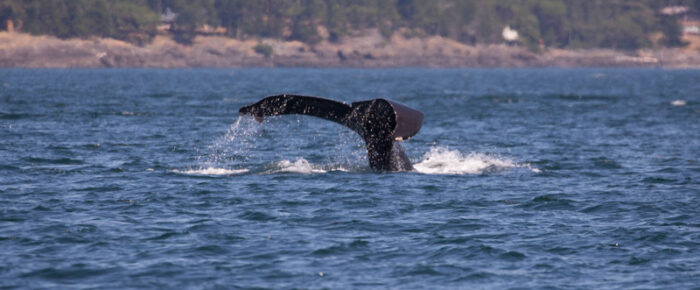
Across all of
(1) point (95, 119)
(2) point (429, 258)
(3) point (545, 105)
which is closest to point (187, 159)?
(2) point (429, 258)

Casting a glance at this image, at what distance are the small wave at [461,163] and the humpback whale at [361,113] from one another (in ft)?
13.2

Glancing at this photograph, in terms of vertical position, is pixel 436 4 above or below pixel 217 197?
above

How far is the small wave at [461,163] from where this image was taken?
2206 cm

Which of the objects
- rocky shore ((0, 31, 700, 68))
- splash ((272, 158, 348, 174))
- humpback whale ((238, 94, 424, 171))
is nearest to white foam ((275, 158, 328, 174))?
splash ((272, 158, 348, 174))

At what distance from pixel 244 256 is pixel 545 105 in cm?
4577

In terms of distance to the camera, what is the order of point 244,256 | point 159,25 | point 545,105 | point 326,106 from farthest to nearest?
point 159,25, point 545,105, point 326,106, point 244,256

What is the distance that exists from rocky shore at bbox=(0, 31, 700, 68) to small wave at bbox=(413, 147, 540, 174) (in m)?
129

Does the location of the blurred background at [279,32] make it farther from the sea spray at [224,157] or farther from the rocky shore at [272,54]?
the sea spray at [224,157]

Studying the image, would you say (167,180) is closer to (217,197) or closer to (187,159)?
(217,197)

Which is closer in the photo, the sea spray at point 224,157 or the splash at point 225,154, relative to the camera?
the sea spray at point 224,157

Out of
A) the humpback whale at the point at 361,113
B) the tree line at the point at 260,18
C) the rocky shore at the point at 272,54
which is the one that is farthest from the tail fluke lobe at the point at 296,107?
the tree line at the point at 260,18

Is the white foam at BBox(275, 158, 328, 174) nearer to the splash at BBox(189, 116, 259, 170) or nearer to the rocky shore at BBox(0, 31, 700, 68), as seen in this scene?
the splash at BBox(189, 116, 259, 170)

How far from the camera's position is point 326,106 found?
1730cm

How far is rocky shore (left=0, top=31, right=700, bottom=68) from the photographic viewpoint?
5886 inches
